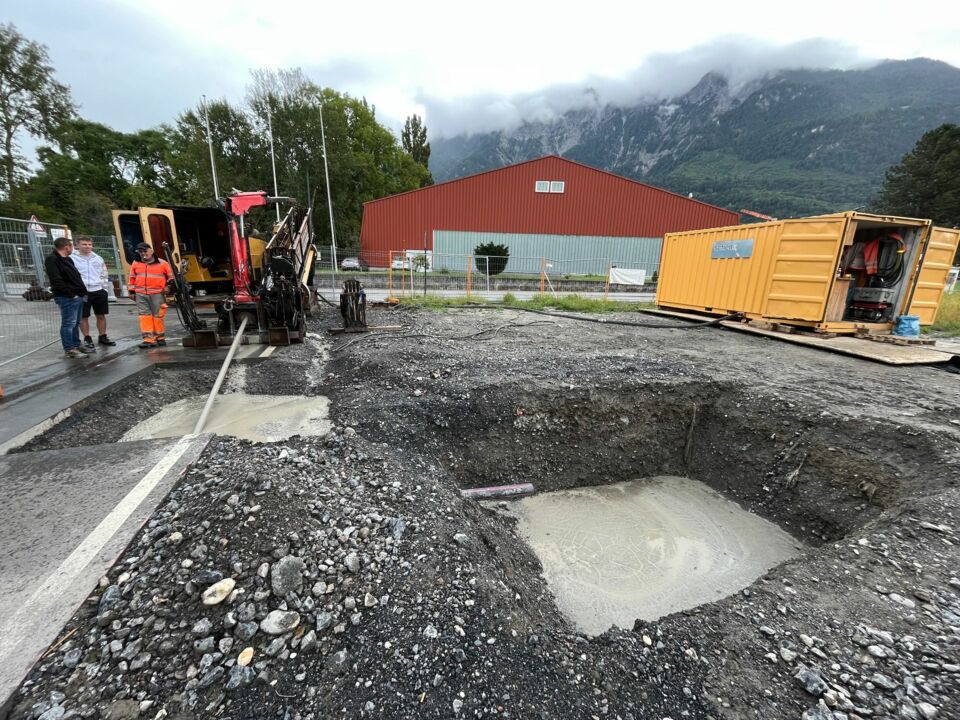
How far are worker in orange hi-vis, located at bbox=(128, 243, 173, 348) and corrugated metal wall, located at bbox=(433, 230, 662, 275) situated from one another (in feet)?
70.7

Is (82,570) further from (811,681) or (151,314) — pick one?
(151,314)

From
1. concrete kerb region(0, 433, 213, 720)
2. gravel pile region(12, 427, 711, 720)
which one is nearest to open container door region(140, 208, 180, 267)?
concrete kerb region(0, 433, 213, 720)

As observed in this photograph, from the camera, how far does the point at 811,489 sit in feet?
13.6

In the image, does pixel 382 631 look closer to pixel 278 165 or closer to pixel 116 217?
pixel 116 217

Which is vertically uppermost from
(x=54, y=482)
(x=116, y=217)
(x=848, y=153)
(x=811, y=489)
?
(x=848, y=153)

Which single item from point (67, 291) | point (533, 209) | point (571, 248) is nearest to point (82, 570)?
point (67, 291)

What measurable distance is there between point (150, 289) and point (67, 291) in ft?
3.01

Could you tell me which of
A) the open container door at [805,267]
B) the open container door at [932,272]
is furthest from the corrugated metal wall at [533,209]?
the open container door at [932,272]

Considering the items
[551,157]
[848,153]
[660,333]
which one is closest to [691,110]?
[848,153]

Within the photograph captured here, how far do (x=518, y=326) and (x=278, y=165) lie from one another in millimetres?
29676

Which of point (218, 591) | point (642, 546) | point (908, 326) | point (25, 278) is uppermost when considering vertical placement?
point (25, 278)

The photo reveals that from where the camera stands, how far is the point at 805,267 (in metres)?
8.15

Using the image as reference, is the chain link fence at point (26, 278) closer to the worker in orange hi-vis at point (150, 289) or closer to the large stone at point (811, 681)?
the worker in orange hi-vis at point (150, 289)

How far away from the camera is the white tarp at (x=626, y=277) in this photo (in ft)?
61.6
